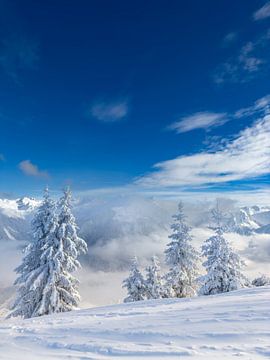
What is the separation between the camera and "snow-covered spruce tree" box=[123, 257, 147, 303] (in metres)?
36.7

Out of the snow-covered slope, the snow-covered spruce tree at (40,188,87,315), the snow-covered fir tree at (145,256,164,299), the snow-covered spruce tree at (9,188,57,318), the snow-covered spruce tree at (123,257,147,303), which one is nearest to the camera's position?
the snow-covered slope

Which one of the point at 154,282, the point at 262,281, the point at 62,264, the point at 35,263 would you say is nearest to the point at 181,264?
the point at 154,282

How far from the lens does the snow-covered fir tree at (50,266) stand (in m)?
25.4

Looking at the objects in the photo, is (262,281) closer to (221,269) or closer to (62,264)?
(221,269)

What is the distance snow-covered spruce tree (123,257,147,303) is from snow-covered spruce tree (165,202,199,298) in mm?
3702

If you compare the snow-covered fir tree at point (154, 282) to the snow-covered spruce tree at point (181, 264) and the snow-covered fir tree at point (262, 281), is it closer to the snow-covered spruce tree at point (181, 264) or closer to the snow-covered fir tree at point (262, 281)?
the snow-covered spruce tree at point (181, 264)

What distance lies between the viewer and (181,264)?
109ft

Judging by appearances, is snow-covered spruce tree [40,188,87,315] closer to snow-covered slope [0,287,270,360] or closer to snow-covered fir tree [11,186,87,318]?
snow-covered fir tree [11,186,87,318]

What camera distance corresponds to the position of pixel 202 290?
90.6 feet

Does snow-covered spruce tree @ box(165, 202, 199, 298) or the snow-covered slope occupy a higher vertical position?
snow-covered spruce tree @ box(165, 202, 199, 298)

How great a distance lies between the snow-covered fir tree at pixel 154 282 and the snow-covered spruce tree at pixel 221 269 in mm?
9677

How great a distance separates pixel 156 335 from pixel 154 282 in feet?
97.6

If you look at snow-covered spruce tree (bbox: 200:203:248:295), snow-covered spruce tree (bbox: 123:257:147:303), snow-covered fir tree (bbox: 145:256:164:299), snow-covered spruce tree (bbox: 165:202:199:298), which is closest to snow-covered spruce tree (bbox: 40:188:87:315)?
snow-covered spruce tree (bbox: 165:202:199:298)

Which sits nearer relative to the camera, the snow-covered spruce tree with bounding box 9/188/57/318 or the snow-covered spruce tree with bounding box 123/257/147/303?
the snow-covered spruce tree with bounding box 9/188/57/318
